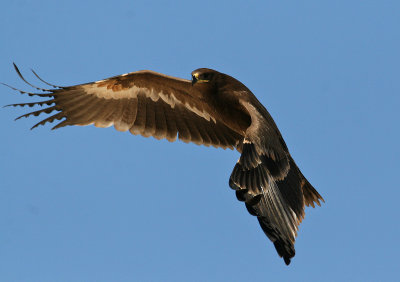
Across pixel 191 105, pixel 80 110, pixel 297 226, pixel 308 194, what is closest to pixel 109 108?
pixel 80 110

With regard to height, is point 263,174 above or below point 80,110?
below

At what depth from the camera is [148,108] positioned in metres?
8.45

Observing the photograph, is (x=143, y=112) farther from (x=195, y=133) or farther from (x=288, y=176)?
(x=288, y=176)

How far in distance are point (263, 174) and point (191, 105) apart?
2555 mm

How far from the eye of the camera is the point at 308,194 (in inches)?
305

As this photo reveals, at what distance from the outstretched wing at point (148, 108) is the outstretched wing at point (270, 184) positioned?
47.4 inches

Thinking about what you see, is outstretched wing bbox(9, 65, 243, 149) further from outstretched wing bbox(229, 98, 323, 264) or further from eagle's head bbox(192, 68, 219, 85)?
outstretched wing bbox(229, 98, 323, 264)

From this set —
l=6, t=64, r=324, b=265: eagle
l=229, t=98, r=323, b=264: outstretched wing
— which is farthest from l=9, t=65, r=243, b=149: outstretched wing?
l=229, t=98, r=323, b=264: outstretched wing

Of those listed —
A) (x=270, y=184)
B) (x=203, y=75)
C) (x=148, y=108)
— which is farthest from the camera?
(x=148, y=108)

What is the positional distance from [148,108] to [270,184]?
2.68 metres

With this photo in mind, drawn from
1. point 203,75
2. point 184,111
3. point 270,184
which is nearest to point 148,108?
point 184,111

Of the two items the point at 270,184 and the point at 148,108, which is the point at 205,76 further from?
the point at 270,184

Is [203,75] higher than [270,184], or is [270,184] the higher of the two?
[203,75]

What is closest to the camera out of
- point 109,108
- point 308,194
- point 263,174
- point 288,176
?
point 263,174
